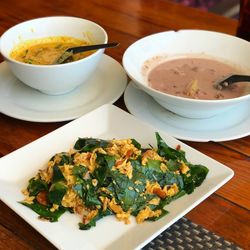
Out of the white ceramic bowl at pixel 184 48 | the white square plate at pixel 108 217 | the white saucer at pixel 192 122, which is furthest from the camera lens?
the white ceramic bowl at pixel 184 48

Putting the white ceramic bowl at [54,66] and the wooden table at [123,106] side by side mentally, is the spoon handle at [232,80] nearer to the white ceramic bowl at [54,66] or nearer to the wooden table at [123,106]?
the wooden table at [123,106]

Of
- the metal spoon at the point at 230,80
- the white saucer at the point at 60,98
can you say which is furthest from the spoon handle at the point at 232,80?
the white saucer at the point at 60,98

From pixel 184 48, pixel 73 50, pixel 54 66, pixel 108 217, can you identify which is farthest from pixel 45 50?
pixel 108 217

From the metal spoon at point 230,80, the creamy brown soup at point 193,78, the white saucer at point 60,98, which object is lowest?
the white saucer at point 60,98

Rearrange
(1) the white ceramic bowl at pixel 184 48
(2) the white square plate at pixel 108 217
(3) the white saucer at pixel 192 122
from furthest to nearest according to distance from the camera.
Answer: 1. (1) the white ceramic bowl at pixel 184 48
2. (3) the white saucer at pixel 192 122
3. (2) the white square plate at pixel 108 217

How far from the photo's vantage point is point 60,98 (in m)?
1.23

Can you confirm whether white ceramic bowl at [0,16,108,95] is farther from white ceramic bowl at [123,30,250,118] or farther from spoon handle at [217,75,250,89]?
spoon handle at [217,75,250,89]

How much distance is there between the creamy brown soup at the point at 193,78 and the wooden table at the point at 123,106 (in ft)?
0.39

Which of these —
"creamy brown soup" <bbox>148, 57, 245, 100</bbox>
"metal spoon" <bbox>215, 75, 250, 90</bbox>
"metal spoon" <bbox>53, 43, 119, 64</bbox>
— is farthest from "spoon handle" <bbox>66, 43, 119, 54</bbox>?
"metal spoon" <bbox>215, 75, 250, 90</bbox>

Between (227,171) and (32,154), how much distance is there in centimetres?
41

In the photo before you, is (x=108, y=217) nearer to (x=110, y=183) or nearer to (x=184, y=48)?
(x=110, y=183)

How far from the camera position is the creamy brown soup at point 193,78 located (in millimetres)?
1123

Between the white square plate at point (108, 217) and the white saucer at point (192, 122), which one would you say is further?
the white saucer at point (192, 122)

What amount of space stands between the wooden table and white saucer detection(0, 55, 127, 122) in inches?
1.1
